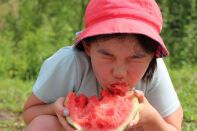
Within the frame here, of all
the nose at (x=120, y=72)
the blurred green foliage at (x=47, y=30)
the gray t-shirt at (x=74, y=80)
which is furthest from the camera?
the blurred green foliage at (x=47, y=30)

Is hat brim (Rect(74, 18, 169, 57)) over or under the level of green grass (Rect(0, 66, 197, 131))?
over

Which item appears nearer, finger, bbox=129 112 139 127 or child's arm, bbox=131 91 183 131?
finger, bbox=129 112 139 127

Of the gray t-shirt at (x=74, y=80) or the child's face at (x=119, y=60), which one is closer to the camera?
the child's face at (x=119, y=60)

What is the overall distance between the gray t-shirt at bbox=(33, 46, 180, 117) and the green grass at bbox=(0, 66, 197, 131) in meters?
1.04

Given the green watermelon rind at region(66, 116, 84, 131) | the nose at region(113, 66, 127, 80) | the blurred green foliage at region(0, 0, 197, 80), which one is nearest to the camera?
the nose at region(113, 66, 127, 80)

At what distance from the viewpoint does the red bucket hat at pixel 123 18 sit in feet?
9.28

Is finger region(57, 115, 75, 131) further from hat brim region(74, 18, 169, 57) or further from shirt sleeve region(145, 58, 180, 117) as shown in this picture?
shirt sleeve region(145, 58, 180, 117)

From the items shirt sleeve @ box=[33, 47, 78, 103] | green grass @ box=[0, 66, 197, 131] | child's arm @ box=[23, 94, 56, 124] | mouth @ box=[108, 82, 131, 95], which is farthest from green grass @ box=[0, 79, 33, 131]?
mouth @ box=[108, 82, 131, 95]

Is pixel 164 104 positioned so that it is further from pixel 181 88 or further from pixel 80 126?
pixel 181 88

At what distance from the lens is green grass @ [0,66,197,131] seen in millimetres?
4602

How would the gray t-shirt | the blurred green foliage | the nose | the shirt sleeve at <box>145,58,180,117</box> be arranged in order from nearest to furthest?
the nose, the gray t-shirt, the shirt sleeve at <box>145,58,180,117</box>, the blurred green foliage

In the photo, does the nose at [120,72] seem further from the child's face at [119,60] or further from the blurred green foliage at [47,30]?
the blurred green foliage at [47,30]

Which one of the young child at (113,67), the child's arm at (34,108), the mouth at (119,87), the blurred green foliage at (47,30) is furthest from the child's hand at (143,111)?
the blurred green foliage at (47,30)

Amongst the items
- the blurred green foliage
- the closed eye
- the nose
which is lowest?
the blurred green foliage
